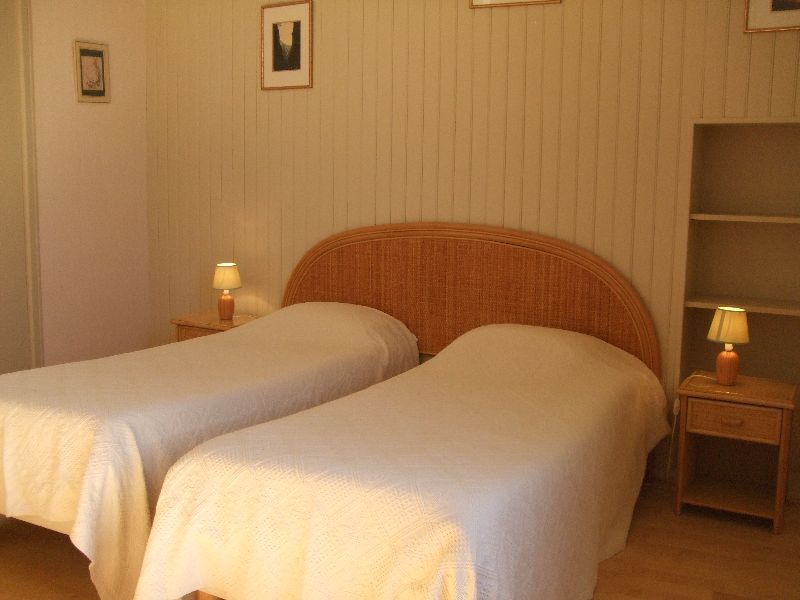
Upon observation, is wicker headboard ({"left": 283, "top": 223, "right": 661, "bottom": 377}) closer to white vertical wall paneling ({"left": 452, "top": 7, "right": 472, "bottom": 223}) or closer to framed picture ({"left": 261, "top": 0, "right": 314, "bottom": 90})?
white vertical wall paneling ({"left": 452, "top": 7, "right": 472, "bottom": 223})

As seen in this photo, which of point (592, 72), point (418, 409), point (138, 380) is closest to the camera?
point (418, 409)

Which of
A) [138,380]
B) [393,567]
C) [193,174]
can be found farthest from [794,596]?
[193,174]

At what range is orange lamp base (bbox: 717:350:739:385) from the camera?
10.2ft

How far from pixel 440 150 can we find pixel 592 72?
29.4 inches

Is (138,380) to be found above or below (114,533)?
above

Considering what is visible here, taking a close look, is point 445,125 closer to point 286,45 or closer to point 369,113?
point 369,113

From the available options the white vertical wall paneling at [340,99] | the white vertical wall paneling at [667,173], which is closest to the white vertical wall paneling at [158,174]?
the white vertical wall paneling at [340,99]

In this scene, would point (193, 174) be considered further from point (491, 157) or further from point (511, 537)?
point (511, 537)

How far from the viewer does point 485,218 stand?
3781 mm

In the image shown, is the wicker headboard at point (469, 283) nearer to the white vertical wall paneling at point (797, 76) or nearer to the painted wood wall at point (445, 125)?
the painted wood wall at point (445, 125)

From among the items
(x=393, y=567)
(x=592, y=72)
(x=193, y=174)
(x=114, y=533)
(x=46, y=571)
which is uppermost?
(x=592, y=72)

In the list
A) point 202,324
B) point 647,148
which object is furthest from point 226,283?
point 647,148

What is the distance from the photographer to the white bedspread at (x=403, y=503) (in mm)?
1965

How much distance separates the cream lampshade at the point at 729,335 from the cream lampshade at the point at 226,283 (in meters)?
2.27
